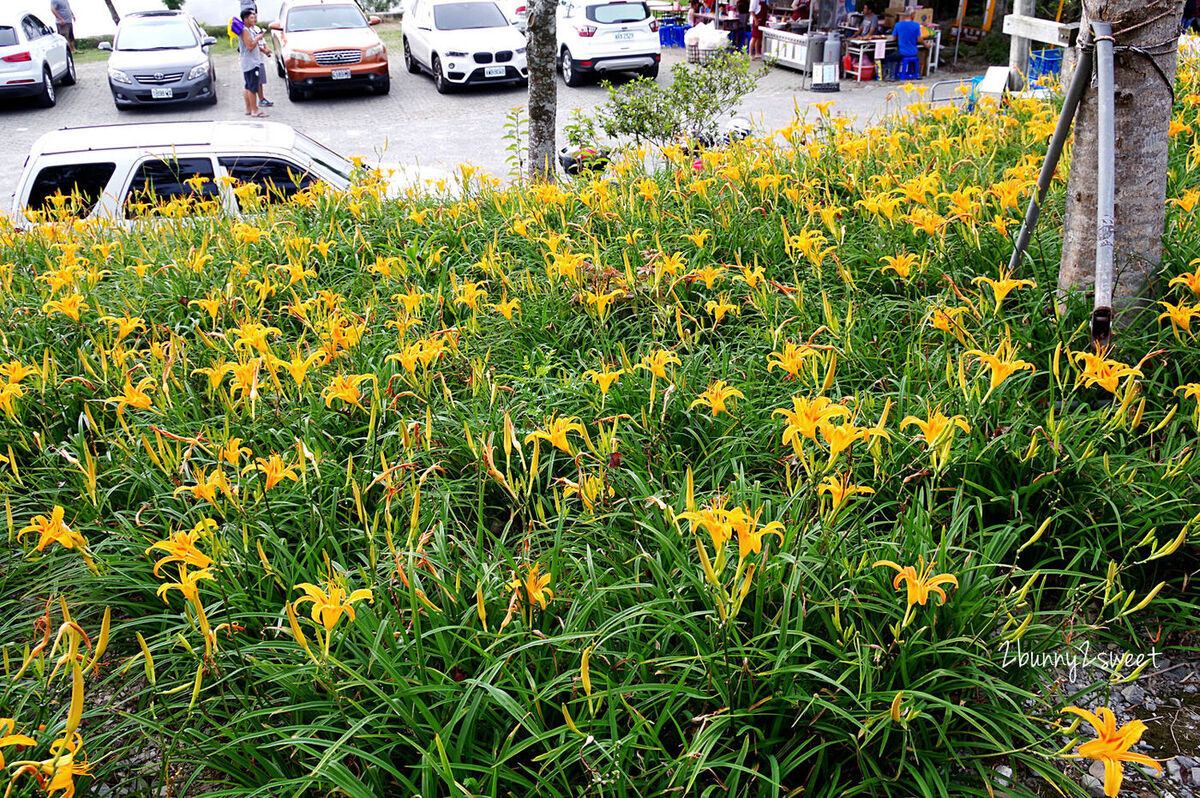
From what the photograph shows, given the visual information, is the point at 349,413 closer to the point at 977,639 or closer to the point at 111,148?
the point at 977,639

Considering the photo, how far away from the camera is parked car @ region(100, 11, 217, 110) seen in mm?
15977

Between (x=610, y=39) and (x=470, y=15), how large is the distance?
277 cm

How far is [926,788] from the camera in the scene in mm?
1773

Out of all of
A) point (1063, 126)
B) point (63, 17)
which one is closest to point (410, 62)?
point (63, 17)

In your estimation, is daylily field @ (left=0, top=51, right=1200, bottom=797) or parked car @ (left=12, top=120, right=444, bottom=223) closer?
daylily field @ (left=0, top=51, right=1200, bottom=797)

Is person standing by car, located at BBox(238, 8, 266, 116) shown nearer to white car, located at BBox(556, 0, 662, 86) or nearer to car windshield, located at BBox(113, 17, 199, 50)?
car windshield, located at BBox(113, 17, 199, 50)

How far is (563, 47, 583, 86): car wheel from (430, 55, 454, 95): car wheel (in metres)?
2.38

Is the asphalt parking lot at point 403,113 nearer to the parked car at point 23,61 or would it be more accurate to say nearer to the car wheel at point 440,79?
the car wheel at point 440,79

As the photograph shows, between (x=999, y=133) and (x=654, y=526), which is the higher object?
(x=999, y=133)

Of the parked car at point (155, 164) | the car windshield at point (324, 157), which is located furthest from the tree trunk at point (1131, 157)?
the car windshield at point (324, 157)

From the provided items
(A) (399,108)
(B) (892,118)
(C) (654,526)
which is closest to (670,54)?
(A) (399,108)

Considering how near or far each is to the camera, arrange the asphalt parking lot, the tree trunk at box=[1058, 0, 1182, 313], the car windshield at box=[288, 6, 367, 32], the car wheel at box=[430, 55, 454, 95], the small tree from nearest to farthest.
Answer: the tree trunk at box=[1058, 0, 1182, 313] < the small tree < the asphalt parking lot < the car wheel at box=[430, 55, 454, 95] < the car windshield at box=[288, 6, 367, 32]

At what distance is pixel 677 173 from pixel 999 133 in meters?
1.87

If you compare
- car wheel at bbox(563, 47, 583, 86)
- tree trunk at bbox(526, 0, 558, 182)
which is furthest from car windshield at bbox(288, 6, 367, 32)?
tree trunk at bbox(526, 0, 558, 182)
